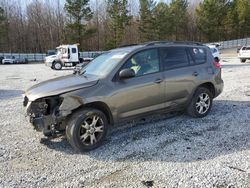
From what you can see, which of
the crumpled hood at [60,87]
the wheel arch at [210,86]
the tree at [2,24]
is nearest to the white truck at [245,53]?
the wheel arch at [210,86]

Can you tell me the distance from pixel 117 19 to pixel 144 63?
43.7 metres

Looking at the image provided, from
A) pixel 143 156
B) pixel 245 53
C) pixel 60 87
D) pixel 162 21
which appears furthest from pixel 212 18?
pixel 143 156

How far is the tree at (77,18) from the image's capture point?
4456 centimetres

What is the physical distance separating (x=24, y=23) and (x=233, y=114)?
191 feet

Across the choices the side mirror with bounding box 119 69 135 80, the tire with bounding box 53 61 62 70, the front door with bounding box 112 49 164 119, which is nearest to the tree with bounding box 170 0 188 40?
the tire with bounding box 53 61 62 70

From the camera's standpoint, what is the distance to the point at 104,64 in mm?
5004

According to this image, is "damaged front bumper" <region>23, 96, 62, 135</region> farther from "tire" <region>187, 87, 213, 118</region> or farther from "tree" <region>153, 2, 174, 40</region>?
"tree" <region>153, 2, 174, 40</region>

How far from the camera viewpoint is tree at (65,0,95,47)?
4456cm

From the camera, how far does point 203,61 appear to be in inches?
231

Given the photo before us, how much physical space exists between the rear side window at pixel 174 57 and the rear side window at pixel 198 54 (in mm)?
225

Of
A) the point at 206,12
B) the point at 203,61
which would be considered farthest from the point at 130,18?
the point at 203,61

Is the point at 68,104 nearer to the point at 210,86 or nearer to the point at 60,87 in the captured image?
the point at 60,87

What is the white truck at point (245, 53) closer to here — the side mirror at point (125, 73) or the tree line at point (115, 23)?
the side mirror at point (125, 73)

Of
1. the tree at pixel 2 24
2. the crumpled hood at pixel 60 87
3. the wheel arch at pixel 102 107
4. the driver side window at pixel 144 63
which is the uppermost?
the tree at pixel 2 24
